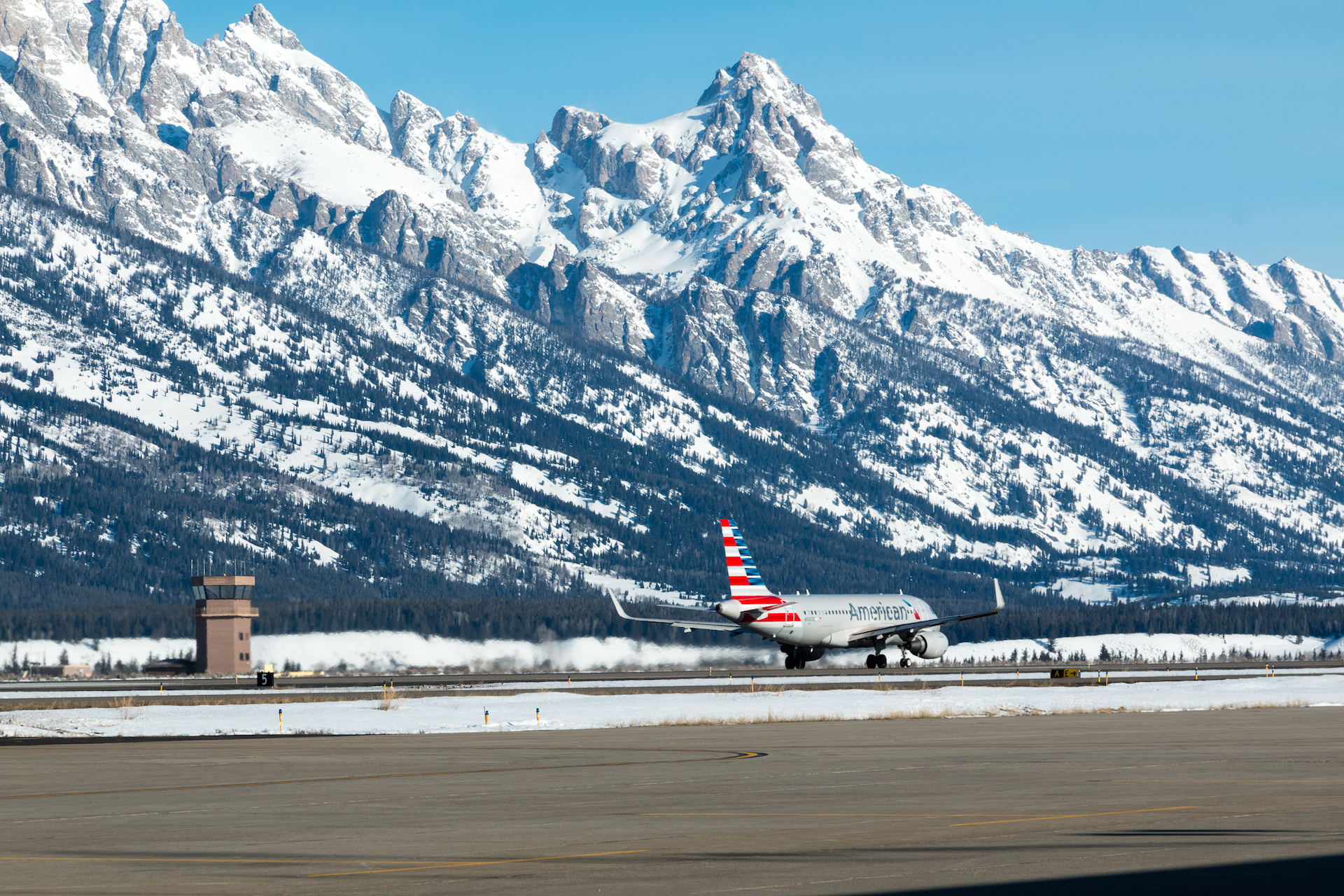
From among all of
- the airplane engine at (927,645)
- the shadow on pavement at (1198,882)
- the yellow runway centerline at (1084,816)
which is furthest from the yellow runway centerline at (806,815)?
the airplane engine at (927,645)

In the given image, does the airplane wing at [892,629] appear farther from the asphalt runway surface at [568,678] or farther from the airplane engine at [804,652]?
the airplane engine at [804,652]

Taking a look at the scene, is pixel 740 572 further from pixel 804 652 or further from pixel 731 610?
pixel 804 652

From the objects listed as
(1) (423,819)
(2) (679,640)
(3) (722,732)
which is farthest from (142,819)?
(2) (679,640)

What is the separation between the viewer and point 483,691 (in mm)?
99250

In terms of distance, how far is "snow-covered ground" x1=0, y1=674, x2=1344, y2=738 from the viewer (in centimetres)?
6588

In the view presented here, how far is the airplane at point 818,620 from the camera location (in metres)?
115

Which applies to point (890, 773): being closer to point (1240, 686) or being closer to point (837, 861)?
point (837, 861)

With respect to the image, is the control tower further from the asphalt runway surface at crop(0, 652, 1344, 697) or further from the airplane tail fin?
the airplane tail fin

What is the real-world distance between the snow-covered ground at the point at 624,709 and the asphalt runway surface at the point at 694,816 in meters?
12.6

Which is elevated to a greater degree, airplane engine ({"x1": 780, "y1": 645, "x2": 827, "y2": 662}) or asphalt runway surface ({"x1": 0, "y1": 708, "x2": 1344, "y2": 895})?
airplane engine ({"x1": 780, "y1": 645, "x2": 827, "y2": 662})

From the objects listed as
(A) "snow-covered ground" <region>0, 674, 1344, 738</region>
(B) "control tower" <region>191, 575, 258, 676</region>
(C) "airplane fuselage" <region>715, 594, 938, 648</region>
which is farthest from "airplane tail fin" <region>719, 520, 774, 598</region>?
(B) "control tower" <region>191, 575, 258, 676</region>

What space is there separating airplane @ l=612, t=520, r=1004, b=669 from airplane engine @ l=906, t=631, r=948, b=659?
0.17ft

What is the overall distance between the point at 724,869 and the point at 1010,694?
207 feet

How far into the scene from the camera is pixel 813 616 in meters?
118
